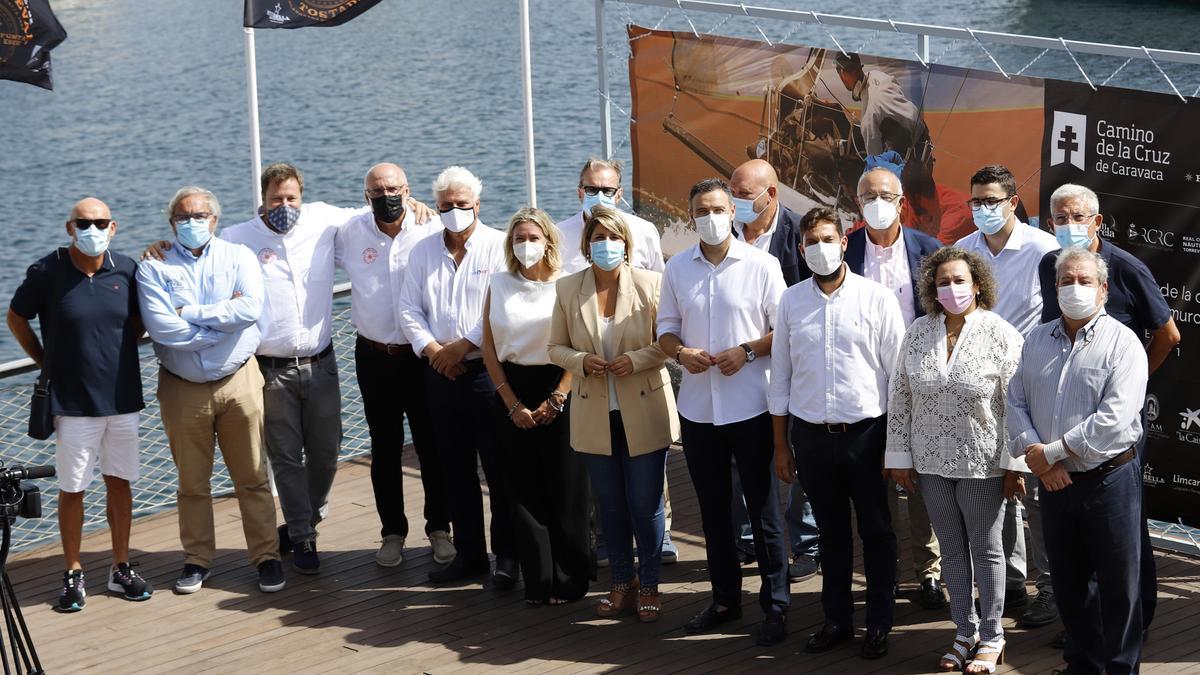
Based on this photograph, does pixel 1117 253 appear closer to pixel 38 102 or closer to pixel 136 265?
pixel 136 265

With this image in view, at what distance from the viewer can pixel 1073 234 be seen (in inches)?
227

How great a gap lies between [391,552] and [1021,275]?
125 inches

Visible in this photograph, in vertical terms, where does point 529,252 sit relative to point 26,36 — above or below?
below

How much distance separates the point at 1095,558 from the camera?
5.36 metres

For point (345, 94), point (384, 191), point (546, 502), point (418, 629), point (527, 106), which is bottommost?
point (418, 629)

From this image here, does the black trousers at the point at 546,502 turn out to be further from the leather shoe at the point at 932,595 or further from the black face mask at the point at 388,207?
the leather shoe at the point at 932,595

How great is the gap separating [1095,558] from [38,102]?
26640 mm

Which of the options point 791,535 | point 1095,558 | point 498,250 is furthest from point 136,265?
point 1095,558

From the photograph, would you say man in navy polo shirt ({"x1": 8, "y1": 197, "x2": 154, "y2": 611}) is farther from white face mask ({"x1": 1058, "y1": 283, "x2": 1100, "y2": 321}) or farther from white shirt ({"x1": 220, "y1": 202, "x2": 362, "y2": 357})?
white face mask ({"x1": 1058, "y1": 283, "x2": 1100, "y2": 321})

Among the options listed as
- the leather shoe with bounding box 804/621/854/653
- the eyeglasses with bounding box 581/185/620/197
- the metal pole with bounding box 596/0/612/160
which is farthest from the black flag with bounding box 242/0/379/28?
the leather shoe with bounding box 804/621/854/653

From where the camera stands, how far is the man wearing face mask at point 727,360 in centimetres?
605

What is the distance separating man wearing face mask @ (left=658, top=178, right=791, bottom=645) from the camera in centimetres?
605

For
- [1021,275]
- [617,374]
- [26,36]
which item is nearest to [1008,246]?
[1021,275]

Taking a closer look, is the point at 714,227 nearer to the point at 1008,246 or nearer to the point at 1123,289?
the point at 1008,246
